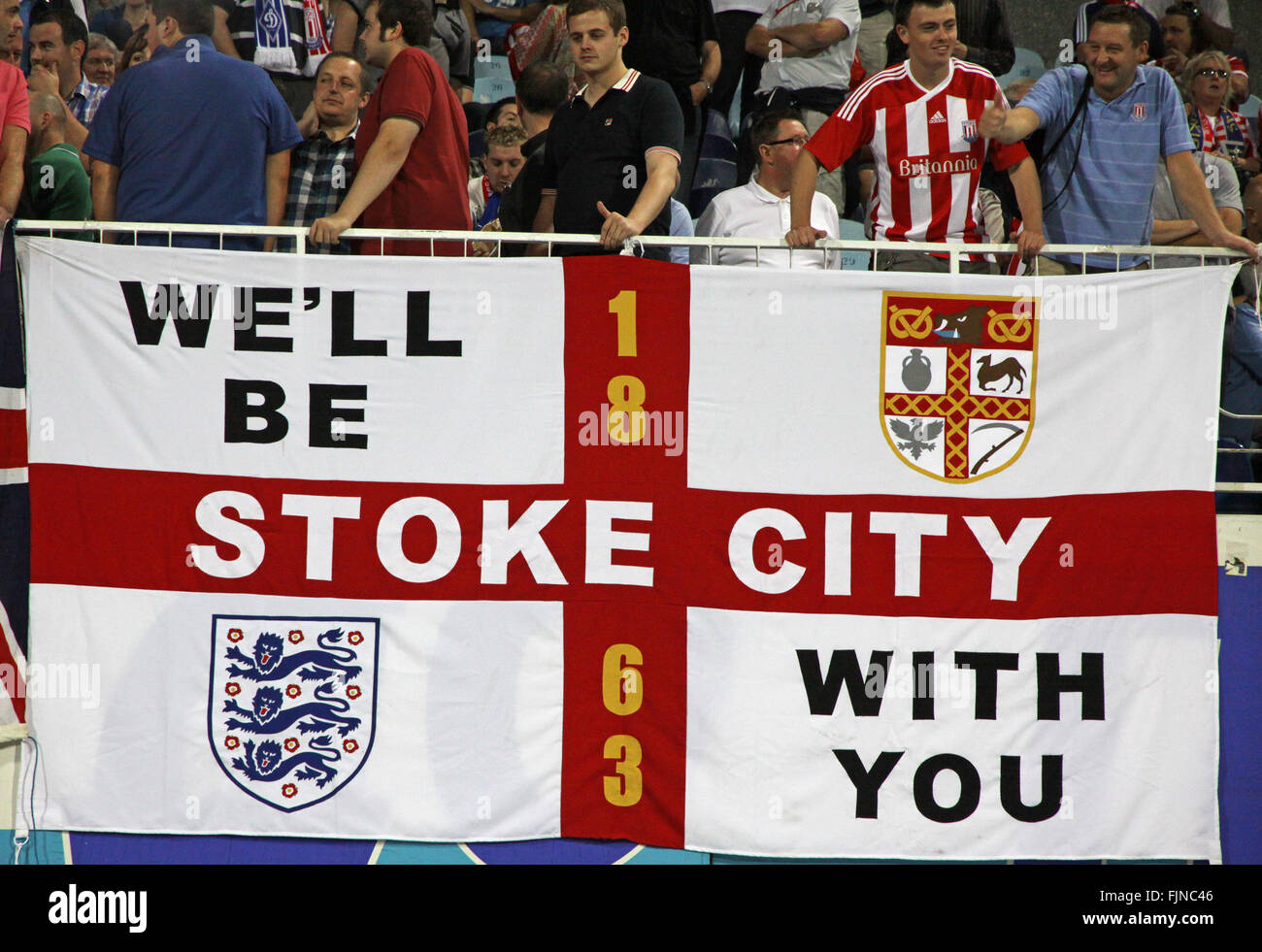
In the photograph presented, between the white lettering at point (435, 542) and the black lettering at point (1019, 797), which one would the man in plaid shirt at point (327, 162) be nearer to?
the white lettering at point (435, 542)

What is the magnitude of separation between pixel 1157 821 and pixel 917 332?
2.01 meters

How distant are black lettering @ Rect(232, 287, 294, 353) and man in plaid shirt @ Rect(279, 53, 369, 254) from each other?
0.47m

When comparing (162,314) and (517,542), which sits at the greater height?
(162,314)

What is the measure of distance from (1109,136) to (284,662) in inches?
149

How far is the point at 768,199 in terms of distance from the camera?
6.38 meters

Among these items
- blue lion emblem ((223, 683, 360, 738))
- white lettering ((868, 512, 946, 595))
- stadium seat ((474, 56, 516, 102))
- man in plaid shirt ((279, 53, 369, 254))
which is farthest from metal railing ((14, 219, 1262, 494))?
stadium seat ((474, 56, 516, 102))

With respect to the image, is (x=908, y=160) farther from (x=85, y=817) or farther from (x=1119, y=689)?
(x=85, y=817)

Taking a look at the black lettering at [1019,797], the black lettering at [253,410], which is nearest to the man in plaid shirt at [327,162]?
the black lettering at [253,410]

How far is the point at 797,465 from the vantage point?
16.9 feet

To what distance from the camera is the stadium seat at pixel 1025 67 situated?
986cm

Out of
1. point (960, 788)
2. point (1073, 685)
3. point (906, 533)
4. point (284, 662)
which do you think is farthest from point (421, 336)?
point (1073, 685)

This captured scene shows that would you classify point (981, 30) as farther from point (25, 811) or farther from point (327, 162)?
point (25, 811)

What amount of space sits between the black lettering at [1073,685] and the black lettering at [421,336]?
247 centimetres

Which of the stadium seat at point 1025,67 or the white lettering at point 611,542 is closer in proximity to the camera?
the white lettering at point 611,542
